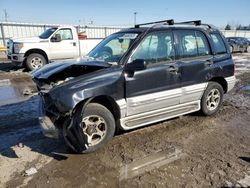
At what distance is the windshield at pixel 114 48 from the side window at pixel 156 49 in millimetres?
211

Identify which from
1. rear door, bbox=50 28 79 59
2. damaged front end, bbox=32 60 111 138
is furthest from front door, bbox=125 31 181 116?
rear door, bbox=50 28 79 59

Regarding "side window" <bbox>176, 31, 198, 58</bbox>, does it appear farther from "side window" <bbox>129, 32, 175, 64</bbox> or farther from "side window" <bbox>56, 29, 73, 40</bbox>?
"side window" <bbox>56, 29, 73, 40</bbox>

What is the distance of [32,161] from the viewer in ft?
13.0

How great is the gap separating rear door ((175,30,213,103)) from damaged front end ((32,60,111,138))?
159 cm

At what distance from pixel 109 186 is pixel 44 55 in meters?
10.2

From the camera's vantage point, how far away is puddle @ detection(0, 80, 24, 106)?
7295mm

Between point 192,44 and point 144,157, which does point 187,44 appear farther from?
point 144,157

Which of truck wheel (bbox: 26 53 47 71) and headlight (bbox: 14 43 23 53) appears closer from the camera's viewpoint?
headlight (bbox: 14 43 23 53)

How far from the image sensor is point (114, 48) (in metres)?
4.96

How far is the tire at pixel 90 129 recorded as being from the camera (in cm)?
380

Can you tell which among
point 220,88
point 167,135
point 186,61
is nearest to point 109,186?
point 167,135

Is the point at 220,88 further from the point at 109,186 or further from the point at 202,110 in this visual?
the point at 109,186

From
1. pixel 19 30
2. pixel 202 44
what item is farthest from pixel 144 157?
pixel 19 30

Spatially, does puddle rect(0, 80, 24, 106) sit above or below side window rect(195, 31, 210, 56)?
below
